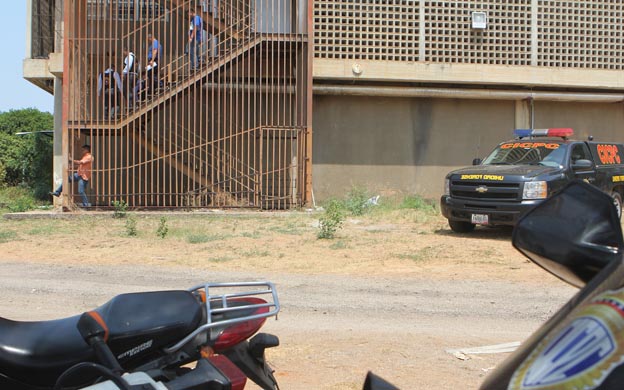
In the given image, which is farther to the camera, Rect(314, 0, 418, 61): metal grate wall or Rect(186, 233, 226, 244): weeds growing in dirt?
Rect(314, 0, 418, 61): metal grate wall

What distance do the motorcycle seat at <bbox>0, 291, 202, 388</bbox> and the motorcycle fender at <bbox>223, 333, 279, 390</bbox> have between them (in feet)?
1.01

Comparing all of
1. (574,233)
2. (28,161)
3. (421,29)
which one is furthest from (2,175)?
(574,233)

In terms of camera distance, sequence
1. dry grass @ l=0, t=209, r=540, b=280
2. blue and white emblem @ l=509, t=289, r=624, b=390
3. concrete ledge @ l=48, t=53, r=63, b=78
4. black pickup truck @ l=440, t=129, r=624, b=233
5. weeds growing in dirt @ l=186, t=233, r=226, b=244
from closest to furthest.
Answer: blue and white emblem @ l=509, t=289, r=624, b=390 < dry grass @ l=0, t=209, r=540, b=280 < black pickup truck @ l=440, t=129, r=624, b=233 < weeds growing in dirt @ l=186, t=233, r=226, b=244 < concrete ledge @ l=48, t=53, r=63, b=78

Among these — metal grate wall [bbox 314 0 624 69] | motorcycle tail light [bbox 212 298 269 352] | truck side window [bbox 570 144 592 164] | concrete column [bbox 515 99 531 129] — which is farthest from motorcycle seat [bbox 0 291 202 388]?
concrete column [bbox 515 99 531 129]

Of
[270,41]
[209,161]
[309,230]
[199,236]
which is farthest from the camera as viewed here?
[209,161]

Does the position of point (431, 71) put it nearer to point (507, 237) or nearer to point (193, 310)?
point (507, 237)

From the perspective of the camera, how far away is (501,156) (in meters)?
Answer: 12.4

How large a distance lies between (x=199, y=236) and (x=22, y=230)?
3804mm

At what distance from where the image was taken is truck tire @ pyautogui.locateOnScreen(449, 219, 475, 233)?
11.8 meters

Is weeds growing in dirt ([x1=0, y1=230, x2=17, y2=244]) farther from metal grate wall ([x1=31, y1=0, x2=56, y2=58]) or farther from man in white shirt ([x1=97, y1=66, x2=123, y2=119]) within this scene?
metal grate wall ([x1=31, y1=0, x2=56, y2=58])

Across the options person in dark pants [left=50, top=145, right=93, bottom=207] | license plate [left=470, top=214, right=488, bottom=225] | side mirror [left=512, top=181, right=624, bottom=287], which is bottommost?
license plate [left=470, top=214, right=488, bottom=225]

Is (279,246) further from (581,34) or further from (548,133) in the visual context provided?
(581,34)

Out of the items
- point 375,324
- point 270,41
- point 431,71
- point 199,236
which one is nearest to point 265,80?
point 270,41

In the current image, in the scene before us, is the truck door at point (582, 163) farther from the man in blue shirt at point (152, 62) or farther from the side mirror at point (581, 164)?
the man in blue shirt at point (152, 62)
